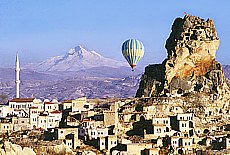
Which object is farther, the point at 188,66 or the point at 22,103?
the point at 188,66

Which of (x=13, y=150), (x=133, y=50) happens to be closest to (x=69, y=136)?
(x=13, y=150)

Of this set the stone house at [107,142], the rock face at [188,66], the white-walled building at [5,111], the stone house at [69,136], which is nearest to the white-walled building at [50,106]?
the white-walled building at [5,111]

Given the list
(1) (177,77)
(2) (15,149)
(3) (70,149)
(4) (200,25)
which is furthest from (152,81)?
(2) (15,149)

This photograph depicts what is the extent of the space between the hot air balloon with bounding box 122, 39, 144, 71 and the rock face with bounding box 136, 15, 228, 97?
2930mm

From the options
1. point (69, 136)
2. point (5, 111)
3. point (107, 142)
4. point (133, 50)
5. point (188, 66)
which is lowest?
point (107, 142)

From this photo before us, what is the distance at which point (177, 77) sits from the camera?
3061 inches

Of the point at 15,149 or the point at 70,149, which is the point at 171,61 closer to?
the point at 70,149

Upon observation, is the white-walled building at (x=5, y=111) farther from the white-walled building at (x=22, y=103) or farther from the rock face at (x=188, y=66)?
the rock face at (x=188, y=66)

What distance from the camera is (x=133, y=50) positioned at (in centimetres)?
8419

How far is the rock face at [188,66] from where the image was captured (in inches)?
3014

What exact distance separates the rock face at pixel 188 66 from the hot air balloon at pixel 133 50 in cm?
293

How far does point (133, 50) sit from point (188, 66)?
818 cm

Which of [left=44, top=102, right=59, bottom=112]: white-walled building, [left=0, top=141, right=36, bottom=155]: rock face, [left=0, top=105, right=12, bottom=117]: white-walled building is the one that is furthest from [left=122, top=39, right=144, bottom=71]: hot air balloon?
[left=0, top=141, right=36, bottom=155]: rock face

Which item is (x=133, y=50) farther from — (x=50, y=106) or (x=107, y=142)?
(x=107, y=142)
